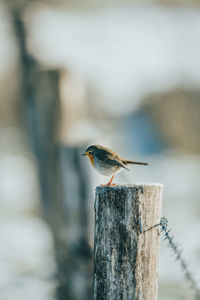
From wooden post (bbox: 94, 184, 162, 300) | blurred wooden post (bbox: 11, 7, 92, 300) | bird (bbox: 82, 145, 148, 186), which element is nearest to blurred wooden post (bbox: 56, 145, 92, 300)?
blurred wooden post (bbox: 11, 7, 92, 300)

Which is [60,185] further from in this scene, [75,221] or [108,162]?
[108,162]

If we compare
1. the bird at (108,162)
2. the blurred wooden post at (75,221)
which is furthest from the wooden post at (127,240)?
the blurred wooden post at (75,221)

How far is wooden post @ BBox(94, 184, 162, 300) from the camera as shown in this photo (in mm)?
2115

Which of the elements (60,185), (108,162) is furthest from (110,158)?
(60,185)

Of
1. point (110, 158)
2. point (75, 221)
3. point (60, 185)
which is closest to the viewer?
point (110, 158)

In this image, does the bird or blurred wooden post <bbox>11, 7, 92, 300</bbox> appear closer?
the bird

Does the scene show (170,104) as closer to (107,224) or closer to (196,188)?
(196,188)

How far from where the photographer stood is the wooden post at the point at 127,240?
212cm

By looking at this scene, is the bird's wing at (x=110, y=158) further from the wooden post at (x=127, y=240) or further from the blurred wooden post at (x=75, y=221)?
the wooden post at (x=127, y=240)

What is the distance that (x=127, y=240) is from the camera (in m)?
2.12

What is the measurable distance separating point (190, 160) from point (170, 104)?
18.3ft

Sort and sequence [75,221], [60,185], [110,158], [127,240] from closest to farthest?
1. [127,240]
2. [110,158]
3. [75,221]
4. [60,185]

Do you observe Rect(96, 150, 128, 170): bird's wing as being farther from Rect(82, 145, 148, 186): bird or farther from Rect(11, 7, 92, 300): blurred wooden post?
Rect(11, 7, 92, 300): blurred wooden post

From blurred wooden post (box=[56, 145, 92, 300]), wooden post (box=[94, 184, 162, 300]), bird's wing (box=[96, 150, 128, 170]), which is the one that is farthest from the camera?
blurred wooden post (box=[56, 145, 92, 300])
